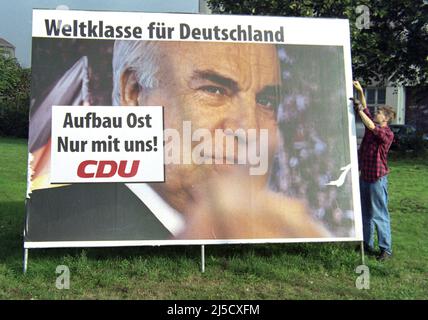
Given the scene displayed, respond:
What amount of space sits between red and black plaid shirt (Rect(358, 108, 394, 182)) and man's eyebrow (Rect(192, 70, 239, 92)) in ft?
5.30

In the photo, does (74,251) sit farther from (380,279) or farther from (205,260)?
(380,279)

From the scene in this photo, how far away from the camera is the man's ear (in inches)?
217

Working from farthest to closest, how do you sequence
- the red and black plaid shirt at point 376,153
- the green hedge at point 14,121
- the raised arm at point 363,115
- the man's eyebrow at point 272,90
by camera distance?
the green hedge at point 14,121, the red and black plaid shirt at point 376,153, the raised arm at point 363,115, the man's eyebrow at point 272,90

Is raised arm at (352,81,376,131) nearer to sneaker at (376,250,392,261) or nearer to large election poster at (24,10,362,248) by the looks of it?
large election poster at (24,10,362,248)

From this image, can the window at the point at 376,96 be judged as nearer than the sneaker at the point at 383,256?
No

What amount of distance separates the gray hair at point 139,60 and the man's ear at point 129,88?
0.11ft

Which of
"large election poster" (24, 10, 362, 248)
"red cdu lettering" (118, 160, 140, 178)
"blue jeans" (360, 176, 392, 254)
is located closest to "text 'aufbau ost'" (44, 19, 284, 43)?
"large election poster" (24, 10, 362, 248)

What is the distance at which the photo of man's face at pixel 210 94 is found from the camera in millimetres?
5566

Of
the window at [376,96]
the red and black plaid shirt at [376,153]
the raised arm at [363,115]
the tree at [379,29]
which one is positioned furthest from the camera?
the window at [376,96]

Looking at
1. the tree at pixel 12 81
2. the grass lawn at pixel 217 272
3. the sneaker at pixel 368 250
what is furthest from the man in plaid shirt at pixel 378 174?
the tree at pixel 12 81

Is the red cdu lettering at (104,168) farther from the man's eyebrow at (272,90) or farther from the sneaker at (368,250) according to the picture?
the sneaker at (368,250)

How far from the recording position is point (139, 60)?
5.59 m

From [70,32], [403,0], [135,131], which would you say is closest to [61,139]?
[135,131]

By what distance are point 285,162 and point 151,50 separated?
1.83 m
